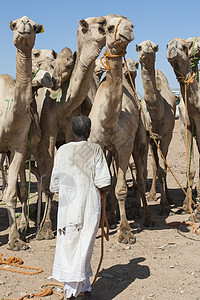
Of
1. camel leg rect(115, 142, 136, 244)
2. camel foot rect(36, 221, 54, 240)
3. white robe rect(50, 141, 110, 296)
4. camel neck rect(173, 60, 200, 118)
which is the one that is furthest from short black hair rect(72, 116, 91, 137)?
camel neck rect(173, 60, 200, 118)

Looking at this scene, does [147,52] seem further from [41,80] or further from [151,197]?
[151,197]

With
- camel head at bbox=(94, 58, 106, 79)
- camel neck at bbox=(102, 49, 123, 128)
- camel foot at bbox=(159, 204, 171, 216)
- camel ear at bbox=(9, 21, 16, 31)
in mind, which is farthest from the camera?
camel head at bbox=(94, 58, 106, 79)

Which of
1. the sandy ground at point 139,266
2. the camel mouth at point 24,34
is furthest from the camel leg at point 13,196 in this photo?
the camel mouth at point 24,34

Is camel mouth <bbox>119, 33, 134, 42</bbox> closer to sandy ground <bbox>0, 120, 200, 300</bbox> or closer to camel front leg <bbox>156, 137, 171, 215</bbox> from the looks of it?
sandy ground <bbox>0, 120, 200, 300</bbox>

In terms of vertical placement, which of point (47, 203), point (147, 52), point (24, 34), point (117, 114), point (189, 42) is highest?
point (189, 42)

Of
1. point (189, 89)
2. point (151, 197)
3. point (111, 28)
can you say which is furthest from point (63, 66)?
point (151, 197)

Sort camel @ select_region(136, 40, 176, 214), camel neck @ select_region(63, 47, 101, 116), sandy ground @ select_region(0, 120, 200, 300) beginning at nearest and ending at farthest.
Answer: sandy ground @ select_region(0, 120, 200, 300)
camel neck @ select_region(63, 47, 101, 116)
camel @ select_region(136, 40, 176, 214)

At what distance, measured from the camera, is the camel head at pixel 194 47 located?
306 inches

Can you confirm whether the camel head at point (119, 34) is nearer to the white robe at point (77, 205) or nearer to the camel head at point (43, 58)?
the white robe at point (77, 205)

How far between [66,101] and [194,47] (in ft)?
8.60

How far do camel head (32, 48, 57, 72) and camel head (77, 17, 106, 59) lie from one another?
1.33 m

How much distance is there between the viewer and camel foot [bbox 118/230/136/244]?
671 centimetres

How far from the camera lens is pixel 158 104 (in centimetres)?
840

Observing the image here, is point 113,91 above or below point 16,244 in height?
above
